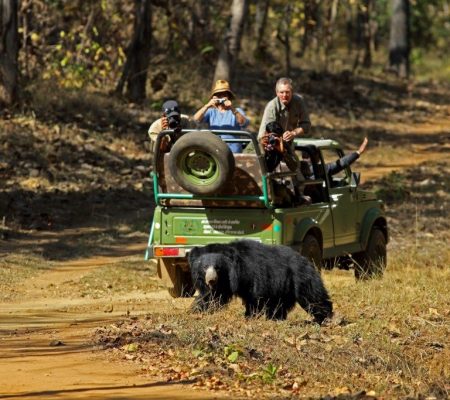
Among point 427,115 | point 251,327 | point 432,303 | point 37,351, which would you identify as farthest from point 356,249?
point 427,115

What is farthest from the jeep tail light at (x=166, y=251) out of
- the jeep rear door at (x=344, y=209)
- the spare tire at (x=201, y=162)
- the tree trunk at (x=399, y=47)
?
the tree trunk at (x=399, y=47)

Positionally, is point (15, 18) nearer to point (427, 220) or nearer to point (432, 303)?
point (427, 220)

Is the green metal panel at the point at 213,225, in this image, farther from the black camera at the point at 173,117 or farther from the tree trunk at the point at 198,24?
the tree trunk at the point at 198,24

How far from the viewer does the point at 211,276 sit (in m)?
10.4

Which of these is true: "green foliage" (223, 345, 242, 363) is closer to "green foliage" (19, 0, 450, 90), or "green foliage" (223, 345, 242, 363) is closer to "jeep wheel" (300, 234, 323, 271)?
"jeep wheel" (300, 234, 323, 271)

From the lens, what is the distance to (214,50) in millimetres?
31078

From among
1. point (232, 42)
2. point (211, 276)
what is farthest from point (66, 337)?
point (232, 42)

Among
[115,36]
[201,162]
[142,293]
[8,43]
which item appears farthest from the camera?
[115,36]

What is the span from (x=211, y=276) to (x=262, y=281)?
46cm

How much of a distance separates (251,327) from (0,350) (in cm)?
204

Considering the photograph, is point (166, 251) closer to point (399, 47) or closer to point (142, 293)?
point (142, 293)

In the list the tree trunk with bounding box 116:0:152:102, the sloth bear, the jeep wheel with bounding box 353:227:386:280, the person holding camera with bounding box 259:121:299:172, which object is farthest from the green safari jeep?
the tree trunk with bounding box 116:0:152:102

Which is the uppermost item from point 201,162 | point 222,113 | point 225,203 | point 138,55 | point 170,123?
point 138,55

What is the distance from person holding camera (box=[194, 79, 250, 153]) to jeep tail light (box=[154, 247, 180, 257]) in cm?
159
